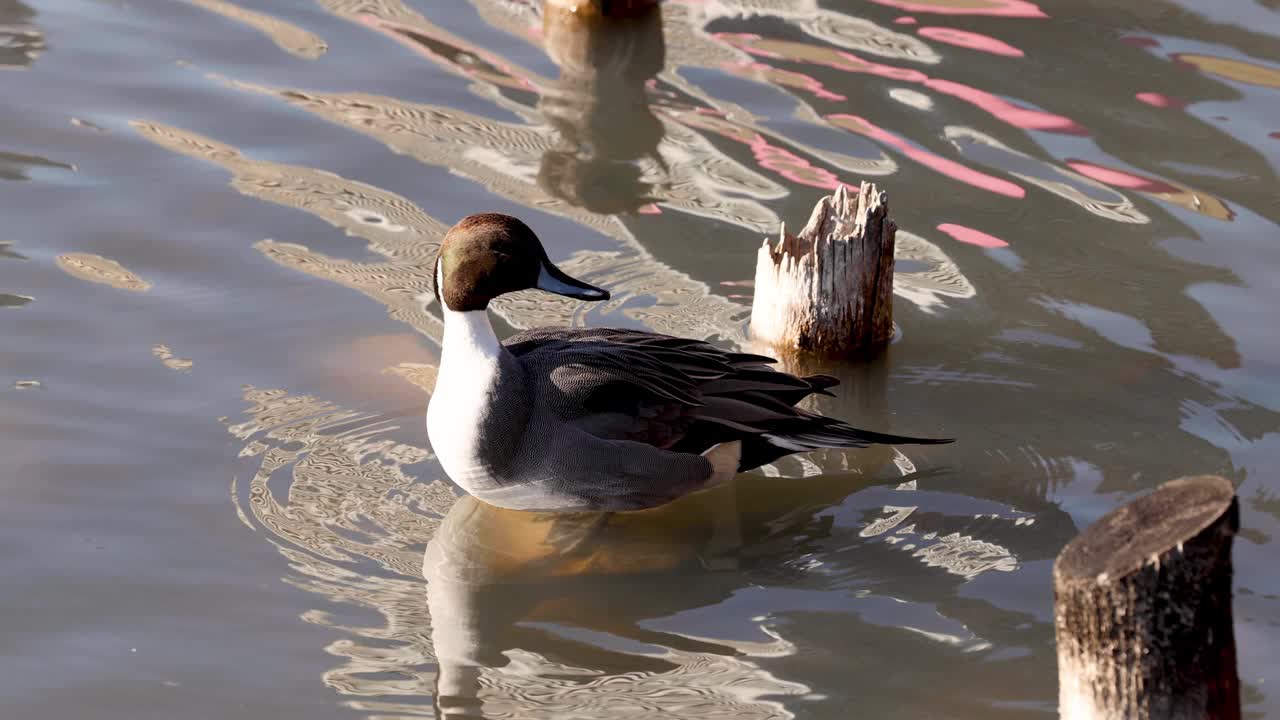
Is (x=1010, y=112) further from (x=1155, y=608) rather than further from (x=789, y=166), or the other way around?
(x=1155, y=608)

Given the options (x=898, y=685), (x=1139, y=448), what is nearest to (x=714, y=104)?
(x=1139, y=448)

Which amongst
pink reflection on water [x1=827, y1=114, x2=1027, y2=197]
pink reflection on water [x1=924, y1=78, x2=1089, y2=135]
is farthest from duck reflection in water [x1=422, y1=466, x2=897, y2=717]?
pink reflection on water [x1=924, y1=78, x2=1089, y2=135]

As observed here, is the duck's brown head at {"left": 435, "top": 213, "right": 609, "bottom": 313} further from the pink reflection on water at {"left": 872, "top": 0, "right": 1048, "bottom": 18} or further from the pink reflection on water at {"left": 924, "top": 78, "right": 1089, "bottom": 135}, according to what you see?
the pink reflection on water at {"left": 872, "top": 0, "right": 1048, "bottom": 18}

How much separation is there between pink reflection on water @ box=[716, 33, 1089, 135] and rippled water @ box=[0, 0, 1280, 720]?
3cm

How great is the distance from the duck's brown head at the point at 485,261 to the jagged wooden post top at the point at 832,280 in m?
1.41

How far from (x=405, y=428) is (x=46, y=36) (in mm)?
4732

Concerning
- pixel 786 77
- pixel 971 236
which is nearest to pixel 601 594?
pixel 971 236

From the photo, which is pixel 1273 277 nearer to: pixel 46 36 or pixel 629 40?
pixel 629 40

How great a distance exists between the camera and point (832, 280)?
6594 millimetres

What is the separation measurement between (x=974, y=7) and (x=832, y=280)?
409 cm

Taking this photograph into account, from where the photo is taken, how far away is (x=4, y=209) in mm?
7762

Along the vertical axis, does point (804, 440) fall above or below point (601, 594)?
above

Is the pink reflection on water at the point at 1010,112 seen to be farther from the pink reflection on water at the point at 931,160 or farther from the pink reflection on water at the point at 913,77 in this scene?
the pink reflection on water at the point at 931,160

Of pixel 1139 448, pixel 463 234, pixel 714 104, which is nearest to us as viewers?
pixel 463 234
